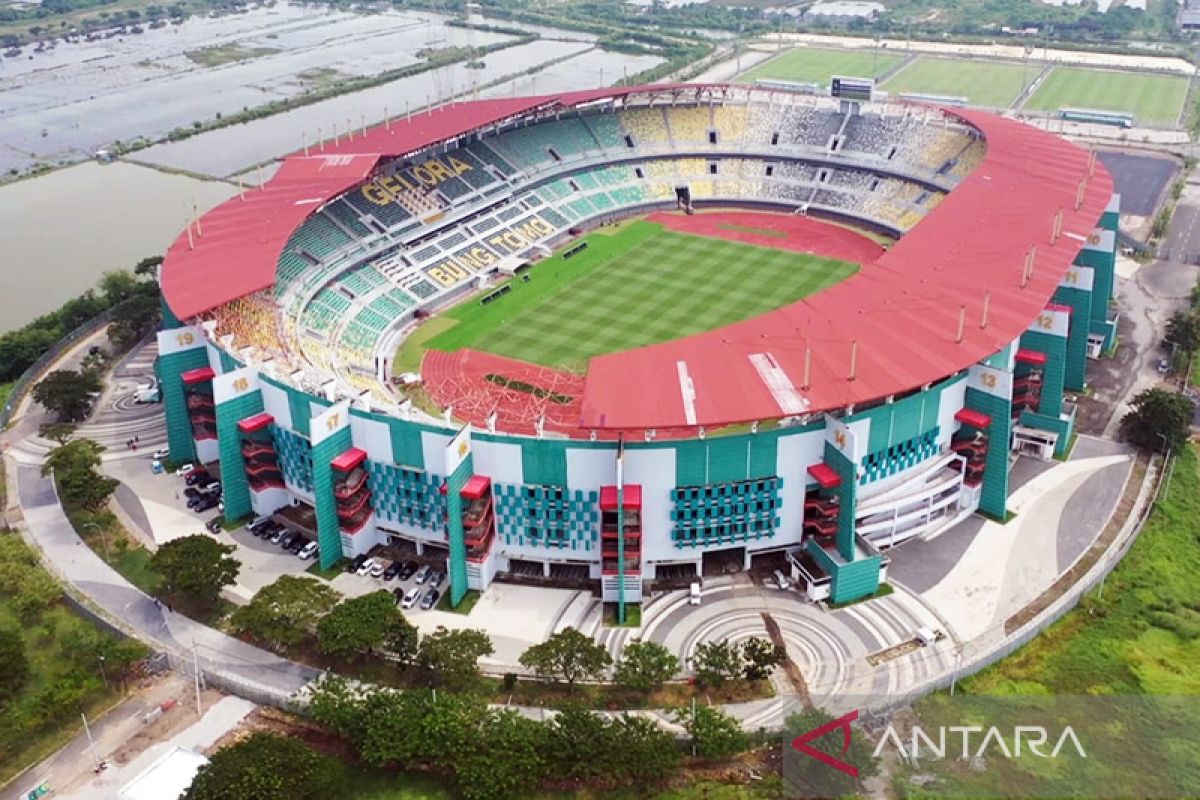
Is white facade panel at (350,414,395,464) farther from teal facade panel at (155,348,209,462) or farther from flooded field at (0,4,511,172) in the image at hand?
flooded field at (0,4,511,172)

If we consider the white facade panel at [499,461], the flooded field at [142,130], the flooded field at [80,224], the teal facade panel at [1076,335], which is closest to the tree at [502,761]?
the white facade panel at [499,461]

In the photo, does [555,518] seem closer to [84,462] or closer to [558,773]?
[558,773]

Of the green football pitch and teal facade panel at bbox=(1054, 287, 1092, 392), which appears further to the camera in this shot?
the green football pitch

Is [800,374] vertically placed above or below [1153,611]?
above

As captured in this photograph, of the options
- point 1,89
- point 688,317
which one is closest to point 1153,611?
point 688,317

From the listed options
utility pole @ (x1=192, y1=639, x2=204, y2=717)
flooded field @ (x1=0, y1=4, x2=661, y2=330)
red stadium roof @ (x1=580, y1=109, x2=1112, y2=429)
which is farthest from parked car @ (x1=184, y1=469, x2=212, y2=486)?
flooded field @ (x1=0, y1=4, x2=661, y2=330)

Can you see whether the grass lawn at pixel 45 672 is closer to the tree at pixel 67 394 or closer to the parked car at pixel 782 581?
the tree at pixel 67 394
